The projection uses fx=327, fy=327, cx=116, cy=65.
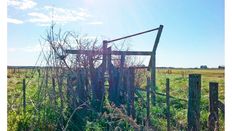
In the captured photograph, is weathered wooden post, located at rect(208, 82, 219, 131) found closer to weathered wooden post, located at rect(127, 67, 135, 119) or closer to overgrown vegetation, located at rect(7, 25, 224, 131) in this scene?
overgrown vegetation, located at rect(7, 25, 224, 131)

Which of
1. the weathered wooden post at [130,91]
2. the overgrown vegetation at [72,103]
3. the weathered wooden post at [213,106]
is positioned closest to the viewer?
the weathered wooden post at [213,106]

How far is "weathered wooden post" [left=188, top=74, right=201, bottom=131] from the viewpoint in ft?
6.90

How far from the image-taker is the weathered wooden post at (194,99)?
2.10 metres

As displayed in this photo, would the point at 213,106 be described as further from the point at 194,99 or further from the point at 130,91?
the point at 130,91

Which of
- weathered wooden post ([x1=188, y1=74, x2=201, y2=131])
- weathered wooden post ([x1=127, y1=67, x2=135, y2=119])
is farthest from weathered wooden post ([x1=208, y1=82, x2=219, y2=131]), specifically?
weathered wooden post ([x1=127, y1=67, x2=135, y2=119])

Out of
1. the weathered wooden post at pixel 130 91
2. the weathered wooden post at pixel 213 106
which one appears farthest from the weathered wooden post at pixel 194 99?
the weathered wooden post at pixel 130 91

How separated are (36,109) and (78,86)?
1068 millimetres

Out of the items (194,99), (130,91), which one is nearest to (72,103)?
(130,91)

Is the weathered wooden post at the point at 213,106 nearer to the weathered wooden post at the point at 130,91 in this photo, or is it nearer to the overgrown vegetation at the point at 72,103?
the overgrown vegetation at the point at 72,103

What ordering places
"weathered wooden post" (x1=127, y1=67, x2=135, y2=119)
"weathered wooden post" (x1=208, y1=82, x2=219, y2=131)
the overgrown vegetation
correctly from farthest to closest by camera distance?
1. "weathered wooden post" (x1=127, y1=67, x2=135, y2=119)
2. the overgrown vegetation
3. "weathered wooden post" (x1=208, y1=82, x2=219, y2=131)

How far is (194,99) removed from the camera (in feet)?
6.96

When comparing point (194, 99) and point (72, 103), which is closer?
point (194, 99)
